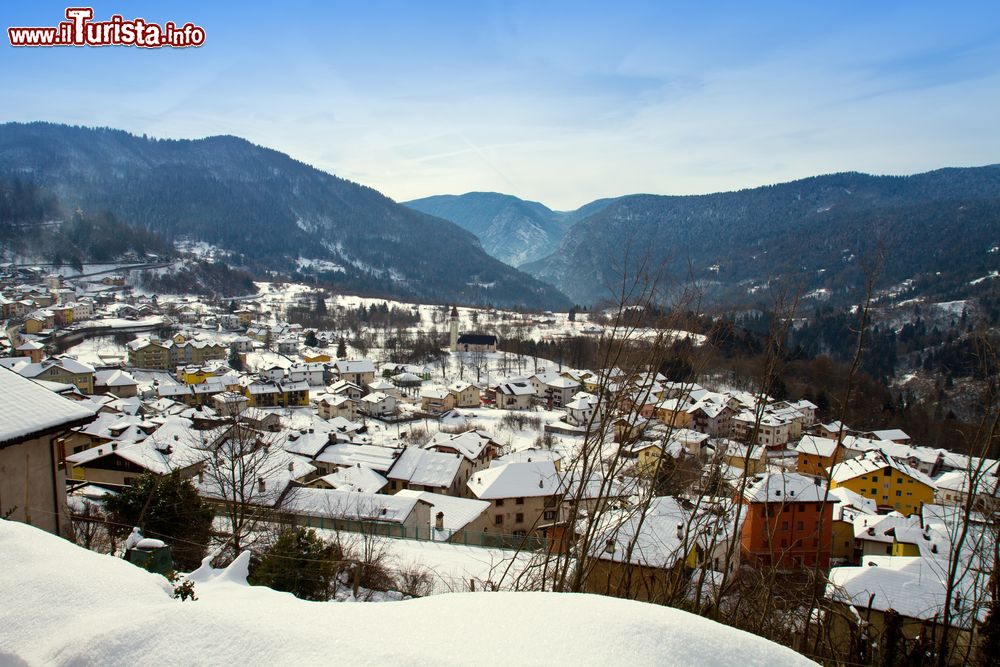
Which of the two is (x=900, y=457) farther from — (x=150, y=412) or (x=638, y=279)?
(x=150, y=412)

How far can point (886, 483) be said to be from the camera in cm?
2436

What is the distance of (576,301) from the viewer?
6978 inches

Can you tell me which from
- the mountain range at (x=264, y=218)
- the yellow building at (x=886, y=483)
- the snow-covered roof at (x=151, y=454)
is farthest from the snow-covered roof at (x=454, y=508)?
the mountain range at (x=264, y=218)

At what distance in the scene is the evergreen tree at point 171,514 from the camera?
8.05 m

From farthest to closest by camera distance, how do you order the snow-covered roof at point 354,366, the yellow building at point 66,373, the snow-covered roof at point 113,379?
the snow-covered roof at point 354,366 < the snow-covered roof at point 113,379 < the yellow building at point 66,373

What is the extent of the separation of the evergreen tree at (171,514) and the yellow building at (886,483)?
79.3 feet

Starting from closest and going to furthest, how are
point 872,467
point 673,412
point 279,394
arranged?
point 673,412
point 872,467
point 279,394

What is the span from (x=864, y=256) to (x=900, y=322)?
96379 millimetres

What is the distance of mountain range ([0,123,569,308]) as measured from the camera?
456 ft

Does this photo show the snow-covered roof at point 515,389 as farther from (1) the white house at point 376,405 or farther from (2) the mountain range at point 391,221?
(2) the mountain range at point 391,221

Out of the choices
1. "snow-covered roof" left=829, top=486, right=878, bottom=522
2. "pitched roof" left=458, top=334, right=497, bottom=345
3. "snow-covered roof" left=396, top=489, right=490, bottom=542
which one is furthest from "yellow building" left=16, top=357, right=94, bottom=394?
"snow-covered roof" left=829, top=486, right=878, bottom=522

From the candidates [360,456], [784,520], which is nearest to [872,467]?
[784,520]

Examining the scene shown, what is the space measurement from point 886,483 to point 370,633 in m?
29.1

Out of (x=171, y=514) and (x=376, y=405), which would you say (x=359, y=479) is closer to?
(x=171, y=514)
